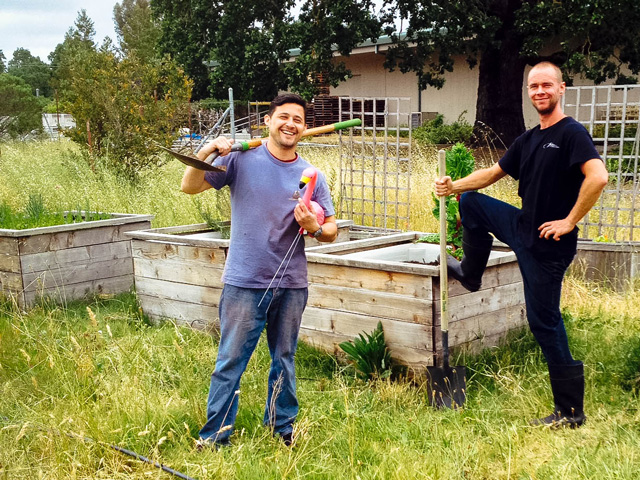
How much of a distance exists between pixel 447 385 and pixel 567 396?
0.71 meters

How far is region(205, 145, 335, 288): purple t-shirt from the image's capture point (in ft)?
12.3

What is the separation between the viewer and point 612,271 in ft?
23.8

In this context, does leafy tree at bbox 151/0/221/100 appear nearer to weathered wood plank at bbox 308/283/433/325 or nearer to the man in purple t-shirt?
weathered wood plank at bbox 308/283/433/325

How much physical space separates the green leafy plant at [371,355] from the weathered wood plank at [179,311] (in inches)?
60.9

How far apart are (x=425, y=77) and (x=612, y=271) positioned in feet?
44.1

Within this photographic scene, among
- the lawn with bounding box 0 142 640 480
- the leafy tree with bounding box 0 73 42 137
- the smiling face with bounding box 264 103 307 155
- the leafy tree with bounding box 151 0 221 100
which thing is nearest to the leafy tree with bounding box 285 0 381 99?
the leafy tree with bounding box 151 0 221 100

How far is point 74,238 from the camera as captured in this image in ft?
23.3

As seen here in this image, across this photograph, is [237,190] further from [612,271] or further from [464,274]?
[612,271]

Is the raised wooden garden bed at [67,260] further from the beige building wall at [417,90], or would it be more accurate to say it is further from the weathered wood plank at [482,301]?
the beige building wall at [417,90]

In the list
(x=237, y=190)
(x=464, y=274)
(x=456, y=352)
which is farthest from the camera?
(x=456, y=352)

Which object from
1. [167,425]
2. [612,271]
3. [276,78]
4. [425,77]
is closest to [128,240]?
[167,425]

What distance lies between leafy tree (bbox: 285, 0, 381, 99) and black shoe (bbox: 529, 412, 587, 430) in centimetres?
1553

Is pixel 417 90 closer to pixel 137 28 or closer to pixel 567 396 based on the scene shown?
pixel 567 396

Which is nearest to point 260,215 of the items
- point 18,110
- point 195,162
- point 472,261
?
point 195,162
